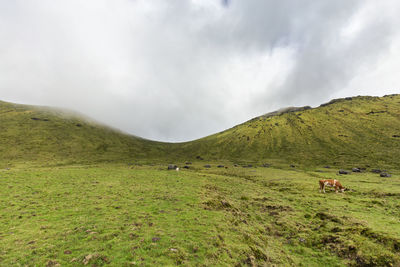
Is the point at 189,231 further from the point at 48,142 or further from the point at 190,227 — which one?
the point at 48,142

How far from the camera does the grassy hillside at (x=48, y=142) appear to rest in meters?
93.2

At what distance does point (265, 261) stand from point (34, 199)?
32378mm

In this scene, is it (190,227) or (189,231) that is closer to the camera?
(189,231)

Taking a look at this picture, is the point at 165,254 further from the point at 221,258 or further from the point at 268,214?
the point at 268,214

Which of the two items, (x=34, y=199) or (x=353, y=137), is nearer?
(x=34, y=199)

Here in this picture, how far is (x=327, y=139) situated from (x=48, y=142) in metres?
206

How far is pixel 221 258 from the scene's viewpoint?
36.6 ft

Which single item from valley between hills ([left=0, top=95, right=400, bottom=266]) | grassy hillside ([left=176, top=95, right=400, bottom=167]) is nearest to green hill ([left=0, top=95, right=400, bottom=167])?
grassy hillside ([left=176, top=95, right=400, bottom=167])

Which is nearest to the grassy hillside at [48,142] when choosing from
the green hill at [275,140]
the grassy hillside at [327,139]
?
the green hill at [275,140]

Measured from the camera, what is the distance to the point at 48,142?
114500 mm

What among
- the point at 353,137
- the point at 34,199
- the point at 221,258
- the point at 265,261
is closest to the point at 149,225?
the point at 221,258

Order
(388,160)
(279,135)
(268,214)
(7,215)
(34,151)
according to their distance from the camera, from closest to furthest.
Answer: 1. (7,215)
2. (268,214)
3. (388,160)
4. (34,151)
5. (279,135)

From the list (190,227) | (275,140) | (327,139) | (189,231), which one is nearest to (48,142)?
(190,227)

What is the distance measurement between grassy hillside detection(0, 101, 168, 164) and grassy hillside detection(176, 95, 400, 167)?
8640 centimetres
